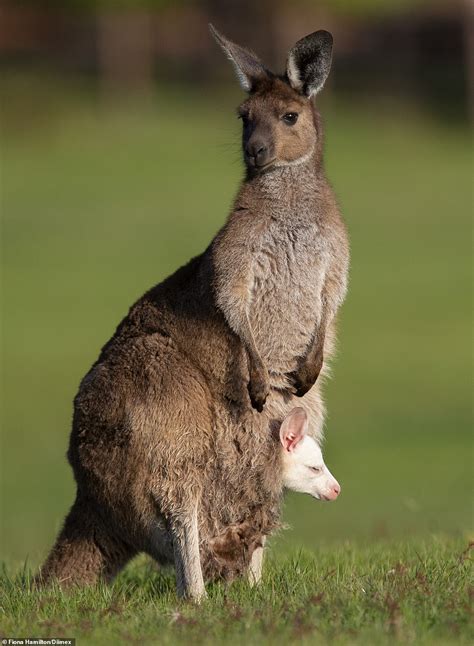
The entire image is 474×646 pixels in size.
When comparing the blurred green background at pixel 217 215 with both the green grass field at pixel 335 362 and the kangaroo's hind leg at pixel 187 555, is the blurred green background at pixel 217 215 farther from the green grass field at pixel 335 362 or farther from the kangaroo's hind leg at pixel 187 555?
the kangaroo's hind leg at pixel 187 555

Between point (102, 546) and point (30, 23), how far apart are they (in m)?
37.6

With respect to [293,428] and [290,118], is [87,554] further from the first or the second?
[290,118]

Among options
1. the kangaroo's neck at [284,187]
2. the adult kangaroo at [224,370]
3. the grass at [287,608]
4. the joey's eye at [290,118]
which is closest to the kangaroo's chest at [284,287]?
the adult kangaroo at [224,370]

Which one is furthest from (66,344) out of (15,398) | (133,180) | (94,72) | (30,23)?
(30,23)

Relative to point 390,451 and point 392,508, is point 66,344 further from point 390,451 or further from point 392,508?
point 392,508

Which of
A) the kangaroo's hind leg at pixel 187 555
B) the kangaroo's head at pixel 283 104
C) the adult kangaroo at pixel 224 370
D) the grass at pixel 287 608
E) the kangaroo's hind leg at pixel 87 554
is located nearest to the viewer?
the grass at pixel 287 608

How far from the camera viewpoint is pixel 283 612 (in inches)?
189

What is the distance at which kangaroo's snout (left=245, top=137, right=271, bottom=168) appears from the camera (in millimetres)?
5805

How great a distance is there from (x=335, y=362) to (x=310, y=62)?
11.5 feet

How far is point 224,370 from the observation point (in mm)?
5730

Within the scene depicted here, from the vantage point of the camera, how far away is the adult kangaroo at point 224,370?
5.52 metres

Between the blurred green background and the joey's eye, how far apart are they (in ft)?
9.15

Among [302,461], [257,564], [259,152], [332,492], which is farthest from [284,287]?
[257,564]

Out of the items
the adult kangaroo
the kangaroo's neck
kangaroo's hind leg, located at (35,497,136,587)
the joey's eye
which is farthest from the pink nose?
the joey's eye
